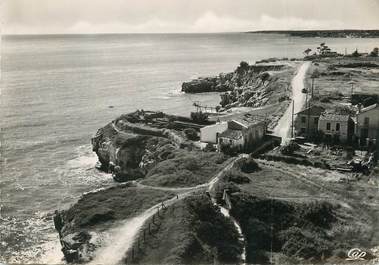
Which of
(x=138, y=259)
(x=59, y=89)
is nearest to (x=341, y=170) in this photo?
(x=138, y=259)

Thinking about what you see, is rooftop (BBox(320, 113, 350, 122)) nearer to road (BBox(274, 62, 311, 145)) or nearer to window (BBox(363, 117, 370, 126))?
window (BBox(363, 117, 370, 126))

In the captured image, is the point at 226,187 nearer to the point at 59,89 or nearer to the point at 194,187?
the point at 194,187

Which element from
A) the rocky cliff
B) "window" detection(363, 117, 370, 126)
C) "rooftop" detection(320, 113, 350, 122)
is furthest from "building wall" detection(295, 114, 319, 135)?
the rocky cliff

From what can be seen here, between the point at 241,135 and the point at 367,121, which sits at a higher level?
the point at 367,121

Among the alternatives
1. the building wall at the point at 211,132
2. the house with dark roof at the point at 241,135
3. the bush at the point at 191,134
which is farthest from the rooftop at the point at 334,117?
the bush at the point at 191,134

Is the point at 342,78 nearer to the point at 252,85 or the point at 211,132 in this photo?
the point at 252,85

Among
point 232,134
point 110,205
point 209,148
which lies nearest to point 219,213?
point 110,205
